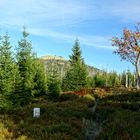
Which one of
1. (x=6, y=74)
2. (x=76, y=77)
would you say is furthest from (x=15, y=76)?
(x=76, y=77)

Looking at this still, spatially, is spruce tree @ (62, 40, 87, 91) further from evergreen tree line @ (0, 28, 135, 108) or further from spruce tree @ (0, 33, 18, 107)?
spruce tree @ (0, 33, 18, 107)

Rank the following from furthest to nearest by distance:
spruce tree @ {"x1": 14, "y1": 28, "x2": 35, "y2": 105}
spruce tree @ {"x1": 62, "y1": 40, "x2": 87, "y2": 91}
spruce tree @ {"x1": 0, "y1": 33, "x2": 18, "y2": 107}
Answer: spruce tree @ {"x1": 62, "y1": 40, "x2": 87, "y2": 91} < spruce tree @ {"x1": 14, "y1": 28, "x2": 35, "y2": 105} < spruce tree @ {"x1": 0, "y1": 33, "x2": 18, "y2": 107}

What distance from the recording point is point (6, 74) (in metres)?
37.5

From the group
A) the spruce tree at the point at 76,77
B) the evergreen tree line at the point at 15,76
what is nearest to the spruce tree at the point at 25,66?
the evergreen tree line at the point at 15,76

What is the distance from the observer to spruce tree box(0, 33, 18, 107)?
3662cm

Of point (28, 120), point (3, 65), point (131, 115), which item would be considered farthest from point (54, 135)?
point (3, 65)

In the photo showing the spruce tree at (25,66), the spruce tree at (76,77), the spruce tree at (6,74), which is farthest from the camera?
the spruce tree at (76,77)

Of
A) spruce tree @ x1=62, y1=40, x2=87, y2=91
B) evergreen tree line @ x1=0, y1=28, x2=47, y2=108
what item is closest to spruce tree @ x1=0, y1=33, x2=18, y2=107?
evergreen tree line @ x1=0, y1=28, x2=47, y2=108

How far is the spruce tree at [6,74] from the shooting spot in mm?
36625

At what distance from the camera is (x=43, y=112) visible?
20812mm

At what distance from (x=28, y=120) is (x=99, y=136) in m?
5.58

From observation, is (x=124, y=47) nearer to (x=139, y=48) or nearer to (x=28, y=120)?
(x=139, y=48)

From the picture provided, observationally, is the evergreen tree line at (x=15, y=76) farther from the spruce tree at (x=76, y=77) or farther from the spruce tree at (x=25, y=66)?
the spruce tree at (x=76, y=77)

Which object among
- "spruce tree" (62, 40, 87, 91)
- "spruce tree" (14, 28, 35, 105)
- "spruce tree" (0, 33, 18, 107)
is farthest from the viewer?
"spruce tree" (62, 40, 87, 91)
